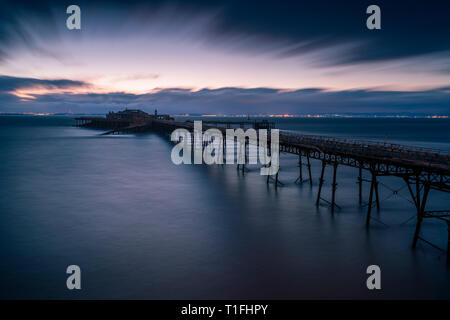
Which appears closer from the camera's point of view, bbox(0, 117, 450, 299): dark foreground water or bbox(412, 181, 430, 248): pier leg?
bbox(0, 117, 450, 299): dark foreground water

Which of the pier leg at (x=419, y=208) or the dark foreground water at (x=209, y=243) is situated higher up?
the pier leg at (x=419, y=208)

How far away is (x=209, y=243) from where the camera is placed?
22516mm

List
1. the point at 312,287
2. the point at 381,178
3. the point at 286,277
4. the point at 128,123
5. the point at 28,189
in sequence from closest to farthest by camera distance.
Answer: the point at 312,287, the point at 286,277, the point at 28,189, the point at 381,178, the point at 128,123

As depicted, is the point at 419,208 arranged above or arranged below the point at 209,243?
above

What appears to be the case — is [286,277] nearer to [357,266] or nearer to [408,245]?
[357,266]

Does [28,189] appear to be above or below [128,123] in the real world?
below

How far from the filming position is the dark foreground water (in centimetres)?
1667

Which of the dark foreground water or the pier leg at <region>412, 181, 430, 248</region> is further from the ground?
the pier leg at <region>412, 181, 430, 248</region>

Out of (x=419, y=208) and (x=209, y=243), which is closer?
(x=419, y=208)

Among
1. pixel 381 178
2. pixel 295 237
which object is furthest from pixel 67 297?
pixel 381 178

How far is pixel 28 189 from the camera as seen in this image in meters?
39.2

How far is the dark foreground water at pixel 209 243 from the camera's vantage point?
16.7m

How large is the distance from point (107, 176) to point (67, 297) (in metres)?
34.4
